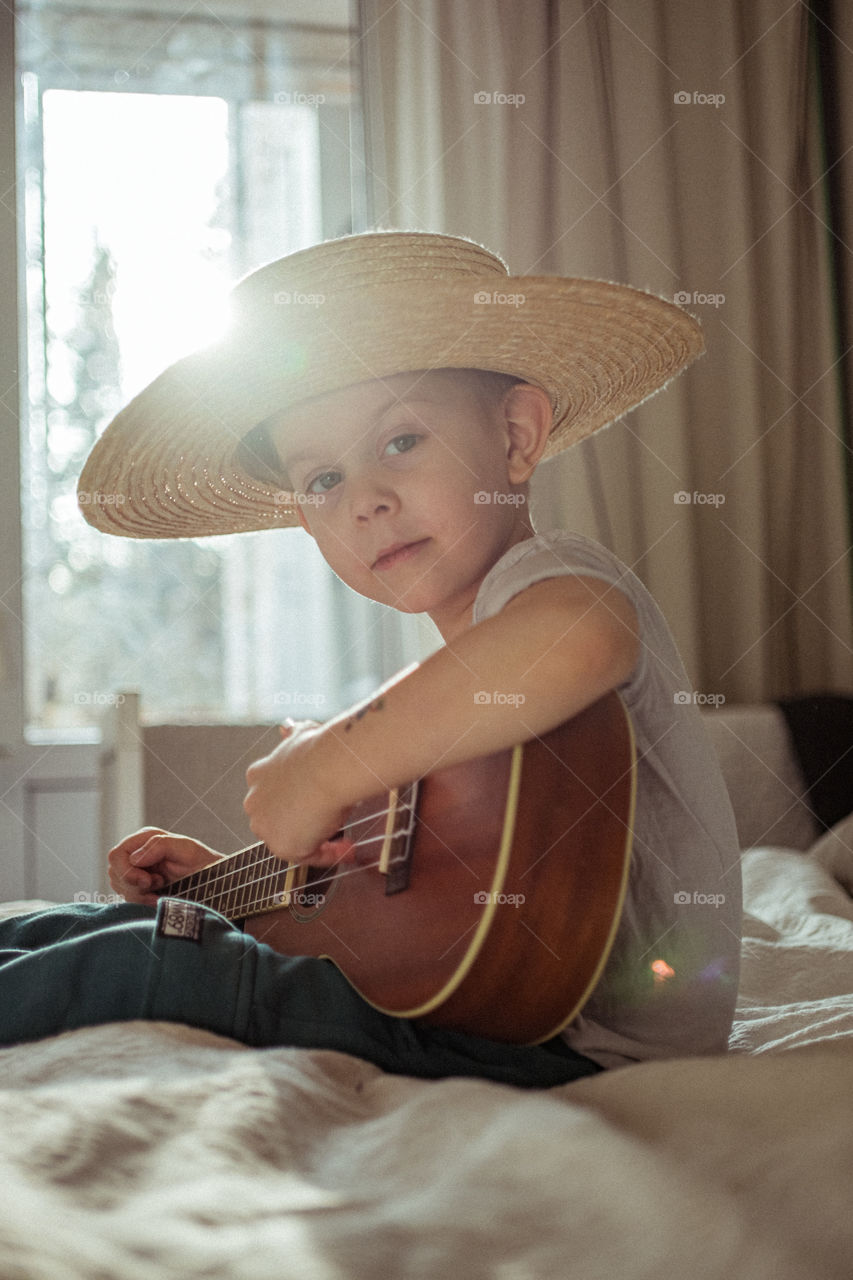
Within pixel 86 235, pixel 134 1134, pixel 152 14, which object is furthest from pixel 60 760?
pixel 134 1134

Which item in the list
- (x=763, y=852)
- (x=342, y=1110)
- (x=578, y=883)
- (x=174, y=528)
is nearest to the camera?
(x=342, y=1110)

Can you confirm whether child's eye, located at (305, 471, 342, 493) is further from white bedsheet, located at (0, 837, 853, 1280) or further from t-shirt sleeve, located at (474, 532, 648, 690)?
white bedsheet, located at (0, 837, 853, 1280)

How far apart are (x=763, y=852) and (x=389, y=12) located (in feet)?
5.75

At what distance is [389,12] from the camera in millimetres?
2035

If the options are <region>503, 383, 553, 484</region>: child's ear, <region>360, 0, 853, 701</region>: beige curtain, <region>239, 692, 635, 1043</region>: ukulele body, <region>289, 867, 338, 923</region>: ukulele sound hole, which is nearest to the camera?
<region>239, 692, 635, 1043</region>: ukulele body

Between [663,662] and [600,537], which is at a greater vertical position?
[600,537]

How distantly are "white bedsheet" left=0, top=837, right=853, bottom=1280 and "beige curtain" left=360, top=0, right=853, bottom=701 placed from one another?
5.21 ft

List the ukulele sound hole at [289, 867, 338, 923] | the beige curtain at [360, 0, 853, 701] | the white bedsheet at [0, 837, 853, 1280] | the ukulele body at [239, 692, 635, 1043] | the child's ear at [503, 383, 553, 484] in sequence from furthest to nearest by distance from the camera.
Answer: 1. the beige curtain at [360, 0, 853, 701]
2. the child's ear at [503, 383, 553, 484]
3. the ukulele sound hole at [289, 867, 338, 923]
4. the ukulele body at [239, 692, 635, 1043]
5. the white bedsheet at [0, 837, 853, 1280]

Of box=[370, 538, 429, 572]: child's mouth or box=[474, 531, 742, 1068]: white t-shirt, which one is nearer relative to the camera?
box=[474, 531, 742, 1068]: white t-shirt

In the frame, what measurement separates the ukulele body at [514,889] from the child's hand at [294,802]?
0.18 ft

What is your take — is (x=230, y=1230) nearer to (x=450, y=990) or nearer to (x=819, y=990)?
(x=450, y=990)

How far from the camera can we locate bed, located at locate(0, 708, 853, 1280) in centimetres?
28

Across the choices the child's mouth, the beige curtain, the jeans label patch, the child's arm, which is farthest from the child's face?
the beige curtain

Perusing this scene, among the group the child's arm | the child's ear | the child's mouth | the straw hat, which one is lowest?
the child's arm
